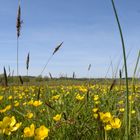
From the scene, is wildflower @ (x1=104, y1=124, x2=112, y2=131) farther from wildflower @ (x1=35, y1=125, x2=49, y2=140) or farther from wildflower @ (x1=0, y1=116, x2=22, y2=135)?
wildflower @ (x1=0, y1=116, x2=22, y2=135)

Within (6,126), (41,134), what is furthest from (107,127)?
(6,126)

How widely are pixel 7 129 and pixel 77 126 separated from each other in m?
1.00

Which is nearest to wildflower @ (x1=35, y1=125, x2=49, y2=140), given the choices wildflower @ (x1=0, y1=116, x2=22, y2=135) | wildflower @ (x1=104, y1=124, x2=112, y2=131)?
wildflower @ (x1=0, y1=116, x2=22, y2=135)

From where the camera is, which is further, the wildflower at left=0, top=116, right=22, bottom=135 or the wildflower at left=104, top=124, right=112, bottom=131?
the wildflower at left=104, top=124, right=112, bottom=131

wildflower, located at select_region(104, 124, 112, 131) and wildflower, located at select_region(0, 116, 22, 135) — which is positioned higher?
wildflower, located at select_region(0, 116, 22, 135)

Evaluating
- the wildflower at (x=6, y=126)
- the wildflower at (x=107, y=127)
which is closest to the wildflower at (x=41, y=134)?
the wildflower at (x=6, y=126)

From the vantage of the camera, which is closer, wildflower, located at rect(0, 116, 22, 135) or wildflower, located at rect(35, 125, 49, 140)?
wildflower, located at rect(35, 125, 49, 140)

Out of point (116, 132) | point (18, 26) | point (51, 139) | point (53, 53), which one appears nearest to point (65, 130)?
point (51, 139)

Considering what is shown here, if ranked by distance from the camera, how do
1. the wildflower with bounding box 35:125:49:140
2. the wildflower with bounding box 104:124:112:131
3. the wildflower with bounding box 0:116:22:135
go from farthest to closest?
the wildflower with bounding box 104:124:112:131 < the wildflower with bounding box 0:116:22:135 < the wildflower with bounding box 35:125:49:140

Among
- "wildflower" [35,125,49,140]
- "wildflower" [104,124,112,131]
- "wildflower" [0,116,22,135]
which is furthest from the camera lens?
"wildflower" [104,124,112,131]

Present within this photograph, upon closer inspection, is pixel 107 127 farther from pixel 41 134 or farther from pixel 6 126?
pixel 6 126

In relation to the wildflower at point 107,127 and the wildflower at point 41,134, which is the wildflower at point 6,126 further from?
the wildflower at point 107,127

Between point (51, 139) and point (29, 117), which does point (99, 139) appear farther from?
point (29, 117)

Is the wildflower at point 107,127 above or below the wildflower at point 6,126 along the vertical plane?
below
